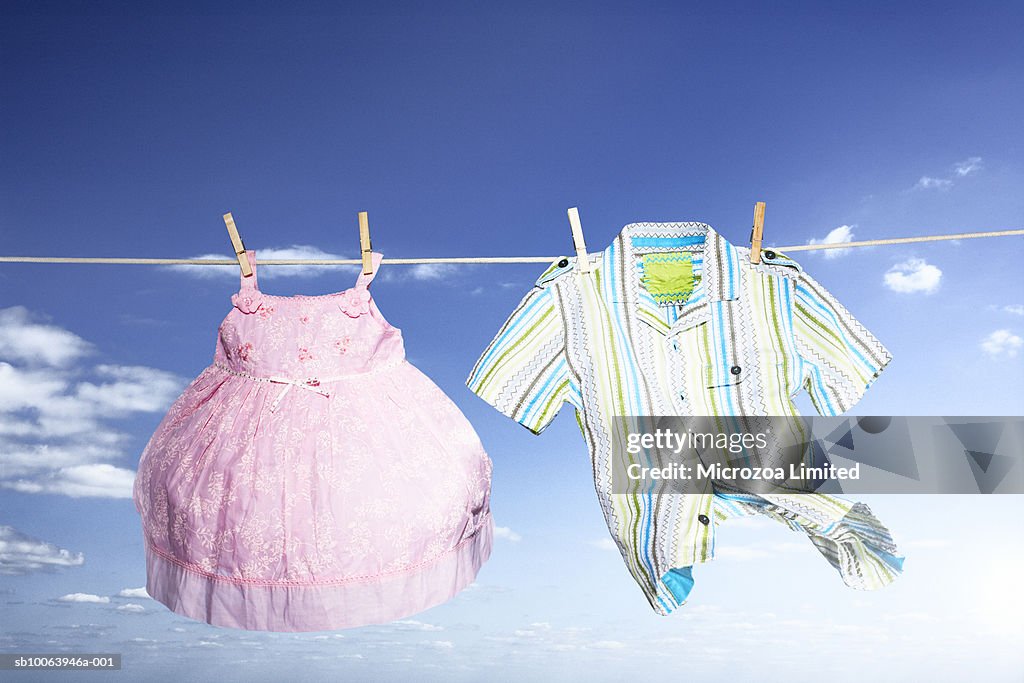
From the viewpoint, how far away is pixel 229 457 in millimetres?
2207

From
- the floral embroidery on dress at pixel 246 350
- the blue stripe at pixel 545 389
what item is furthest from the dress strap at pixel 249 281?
the blue stripe at pixel 545 389

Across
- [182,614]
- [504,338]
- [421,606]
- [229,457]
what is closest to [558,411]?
[504,338]

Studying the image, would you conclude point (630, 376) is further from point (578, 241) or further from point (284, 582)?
point (284, 582)

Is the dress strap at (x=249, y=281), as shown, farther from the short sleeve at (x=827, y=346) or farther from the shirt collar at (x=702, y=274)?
the short sleeve at (x=827, y=346)

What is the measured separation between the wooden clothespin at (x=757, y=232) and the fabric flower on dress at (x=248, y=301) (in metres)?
1.27

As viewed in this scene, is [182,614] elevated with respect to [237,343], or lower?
lower

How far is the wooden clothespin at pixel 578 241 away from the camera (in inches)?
91.6

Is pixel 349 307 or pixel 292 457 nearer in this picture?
pixel 292 457

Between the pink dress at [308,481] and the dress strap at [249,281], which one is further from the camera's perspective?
the dress strap at [249,281]

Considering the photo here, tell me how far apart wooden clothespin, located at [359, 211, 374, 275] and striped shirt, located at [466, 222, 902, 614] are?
381mm

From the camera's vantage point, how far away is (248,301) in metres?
2.32

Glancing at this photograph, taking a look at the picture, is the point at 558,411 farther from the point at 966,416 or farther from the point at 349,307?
the point at 966,416

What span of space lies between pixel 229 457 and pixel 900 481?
1691mm

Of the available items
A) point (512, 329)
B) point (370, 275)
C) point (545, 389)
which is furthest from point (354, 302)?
point (545, 389)
